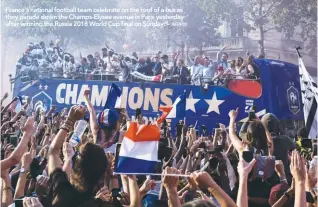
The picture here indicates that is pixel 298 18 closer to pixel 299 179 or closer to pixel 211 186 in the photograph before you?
pixel 299 179

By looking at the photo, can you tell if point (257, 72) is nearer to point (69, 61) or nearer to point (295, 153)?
point (69, 61)

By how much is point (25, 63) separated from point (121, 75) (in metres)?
2.39

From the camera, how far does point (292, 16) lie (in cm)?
1594

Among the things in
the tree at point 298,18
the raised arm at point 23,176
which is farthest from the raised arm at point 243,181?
the tree at point 298,18

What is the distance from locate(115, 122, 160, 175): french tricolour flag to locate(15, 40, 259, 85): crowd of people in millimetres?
10660

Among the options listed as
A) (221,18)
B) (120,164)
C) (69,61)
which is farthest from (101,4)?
(120,164)

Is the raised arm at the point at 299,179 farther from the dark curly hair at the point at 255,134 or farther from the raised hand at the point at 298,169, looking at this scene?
the dark curly hair at the point at 255,134

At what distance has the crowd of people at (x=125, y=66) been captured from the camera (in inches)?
582

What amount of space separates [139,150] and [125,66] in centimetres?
1169

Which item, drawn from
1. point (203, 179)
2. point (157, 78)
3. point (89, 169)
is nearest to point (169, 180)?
point (203, 179)

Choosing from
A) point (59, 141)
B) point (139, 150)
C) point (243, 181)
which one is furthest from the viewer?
point (139, 150)

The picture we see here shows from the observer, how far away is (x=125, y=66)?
51.2 feet

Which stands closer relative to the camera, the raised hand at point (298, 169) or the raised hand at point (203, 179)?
the raised hand at point (203, 179)

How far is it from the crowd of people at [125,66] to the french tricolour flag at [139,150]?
10.7 m
